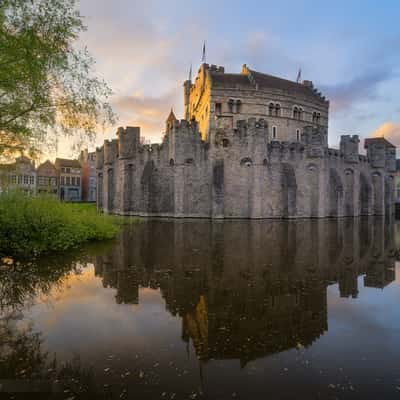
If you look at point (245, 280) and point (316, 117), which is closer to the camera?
point (245, 280)

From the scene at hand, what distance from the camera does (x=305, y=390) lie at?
3197mm

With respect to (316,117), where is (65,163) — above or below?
below

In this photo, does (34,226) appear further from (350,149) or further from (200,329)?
(350,149)

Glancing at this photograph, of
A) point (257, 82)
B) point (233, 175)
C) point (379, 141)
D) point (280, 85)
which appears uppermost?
point (280, 85)

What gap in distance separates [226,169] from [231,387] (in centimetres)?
2224

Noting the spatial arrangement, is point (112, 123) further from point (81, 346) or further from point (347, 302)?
point (347, 302)

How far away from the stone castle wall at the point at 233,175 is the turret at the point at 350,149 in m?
0.11

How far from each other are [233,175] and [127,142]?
1150 cm

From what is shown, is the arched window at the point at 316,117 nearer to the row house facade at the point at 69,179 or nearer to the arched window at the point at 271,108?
the arched window at the point at 271,108

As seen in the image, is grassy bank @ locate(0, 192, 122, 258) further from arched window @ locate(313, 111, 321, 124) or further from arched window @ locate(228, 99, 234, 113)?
arched window @ locate(313, 111, 321, 124)

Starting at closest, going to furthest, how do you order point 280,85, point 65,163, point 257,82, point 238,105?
point 238,105 < point 257,82 < point 280,85 < point 65,163

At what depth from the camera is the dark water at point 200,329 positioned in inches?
130

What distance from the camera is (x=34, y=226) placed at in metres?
9.98

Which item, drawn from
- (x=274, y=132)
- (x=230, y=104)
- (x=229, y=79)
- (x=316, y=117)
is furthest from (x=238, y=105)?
(x=316, y=117)
